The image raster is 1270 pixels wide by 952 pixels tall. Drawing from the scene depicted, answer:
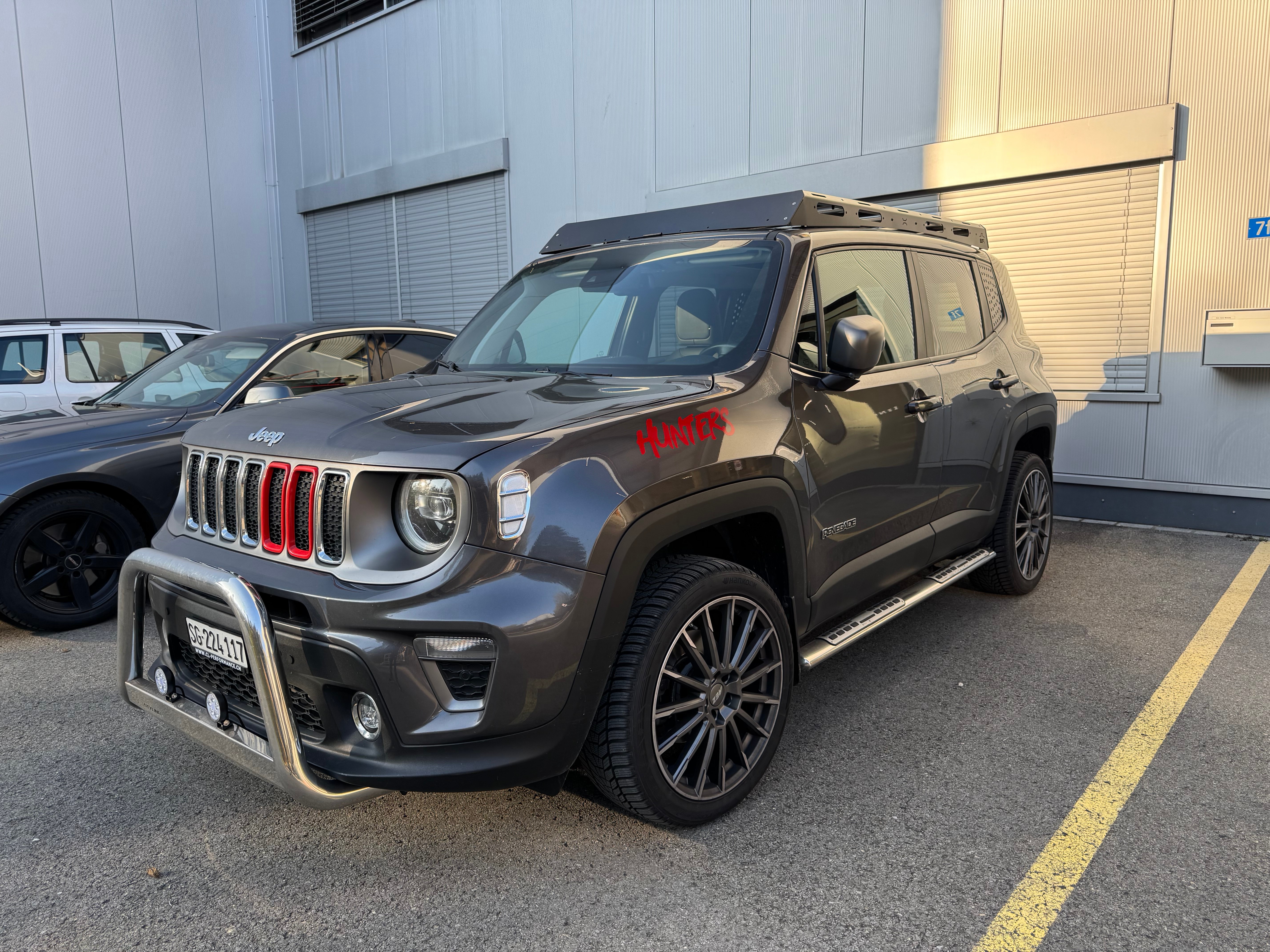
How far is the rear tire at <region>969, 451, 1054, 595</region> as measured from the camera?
488cm

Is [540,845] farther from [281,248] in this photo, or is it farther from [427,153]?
[281,248]

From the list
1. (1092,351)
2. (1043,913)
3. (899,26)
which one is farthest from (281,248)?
(1043,913)

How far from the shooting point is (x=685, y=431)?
2766mm

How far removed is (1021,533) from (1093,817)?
93.8 inches

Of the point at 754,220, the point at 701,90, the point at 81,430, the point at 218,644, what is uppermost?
the point at 701,90

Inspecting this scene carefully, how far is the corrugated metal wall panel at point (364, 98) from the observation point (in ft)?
42.5

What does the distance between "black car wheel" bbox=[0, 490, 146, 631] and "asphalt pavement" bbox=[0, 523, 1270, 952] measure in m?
0.94

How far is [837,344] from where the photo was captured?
10.5 ft

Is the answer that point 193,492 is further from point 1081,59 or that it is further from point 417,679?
point 1081,59

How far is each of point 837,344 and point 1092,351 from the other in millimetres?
4972

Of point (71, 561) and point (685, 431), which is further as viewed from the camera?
point (71, 561)

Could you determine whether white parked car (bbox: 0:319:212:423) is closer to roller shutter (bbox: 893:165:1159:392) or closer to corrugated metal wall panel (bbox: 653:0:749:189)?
corrugated metal wall panel (bbox: 653:0:749:189)

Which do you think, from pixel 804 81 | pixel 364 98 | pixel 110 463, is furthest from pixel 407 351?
pixel 364 98

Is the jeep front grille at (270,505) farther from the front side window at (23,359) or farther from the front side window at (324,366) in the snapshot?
the front side window at (23,359)
